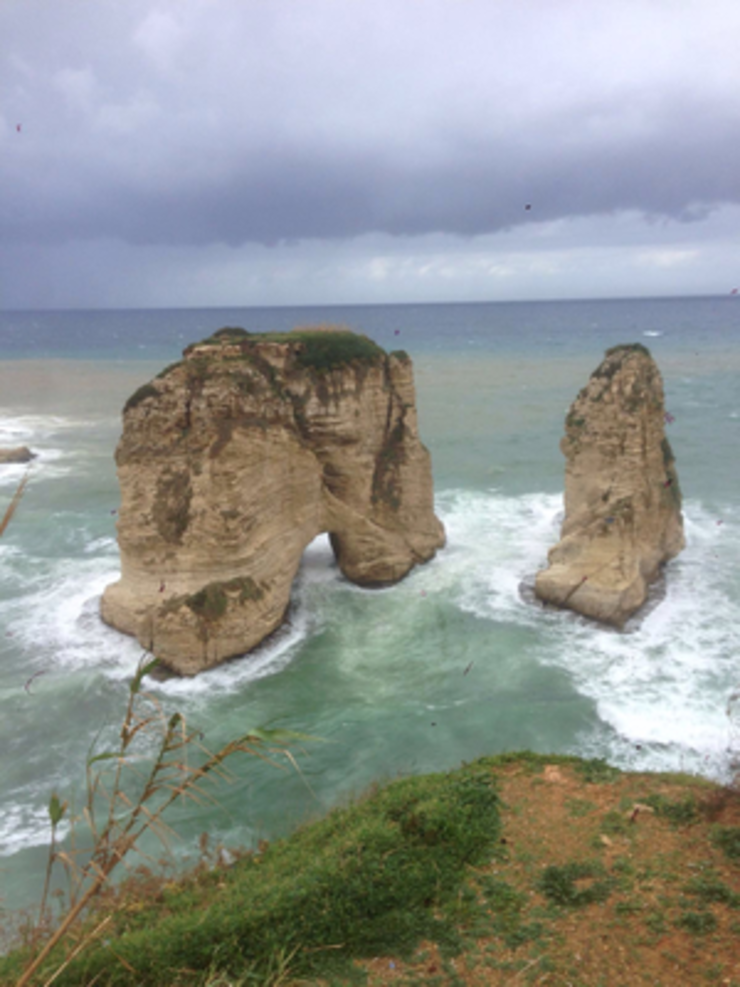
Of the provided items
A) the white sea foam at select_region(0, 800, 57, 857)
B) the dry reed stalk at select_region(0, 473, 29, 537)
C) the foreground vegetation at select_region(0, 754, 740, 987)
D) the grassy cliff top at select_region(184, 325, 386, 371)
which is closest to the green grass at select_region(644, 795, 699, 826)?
the foreground vegetation at select_region(0, 754, 740, 987)

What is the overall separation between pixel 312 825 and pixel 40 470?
90.7 feet

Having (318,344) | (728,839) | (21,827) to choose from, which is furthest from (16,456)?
(728,839)

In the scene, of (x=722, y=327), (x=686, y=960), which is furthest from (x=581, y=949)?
(x=722, y=327)

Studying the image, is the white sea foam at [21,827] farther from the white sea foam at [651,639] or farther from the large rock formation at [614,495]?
the large rock formation at [614,495]

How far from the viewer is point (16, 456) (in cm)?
3353

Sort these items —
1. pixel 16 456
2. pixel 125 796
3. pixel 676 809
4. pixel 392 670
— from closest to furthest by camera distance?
pixel 125 796 → pixel 676 809 → pixel 392 670 → pixel 16 456

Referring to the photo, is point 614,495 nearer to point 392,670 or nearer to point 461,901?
point 392,670

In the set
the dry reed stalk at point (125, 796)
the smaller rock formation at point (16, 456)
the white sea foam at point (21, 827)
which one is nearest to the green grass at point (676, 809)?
the dry reed stalk at point (125, 796)

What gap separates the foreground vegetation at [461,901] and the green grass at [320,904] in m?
0.02

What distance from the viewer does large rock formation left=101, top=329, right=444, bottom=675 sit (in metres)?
14.4

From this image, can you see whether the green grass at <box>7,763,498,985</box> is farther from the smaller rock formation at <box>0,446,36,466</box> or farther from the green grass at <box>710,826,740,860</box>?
the smaller rock formation at <box>0,446,36,466</box>

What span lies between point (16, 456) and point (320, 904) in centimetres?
3263

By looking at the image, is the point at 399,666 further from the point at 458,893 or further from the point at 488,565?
the point at 458,893

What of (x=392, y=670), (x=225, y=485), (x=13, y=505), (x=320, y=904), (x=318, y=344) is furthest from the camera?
(x=318, y=344)
